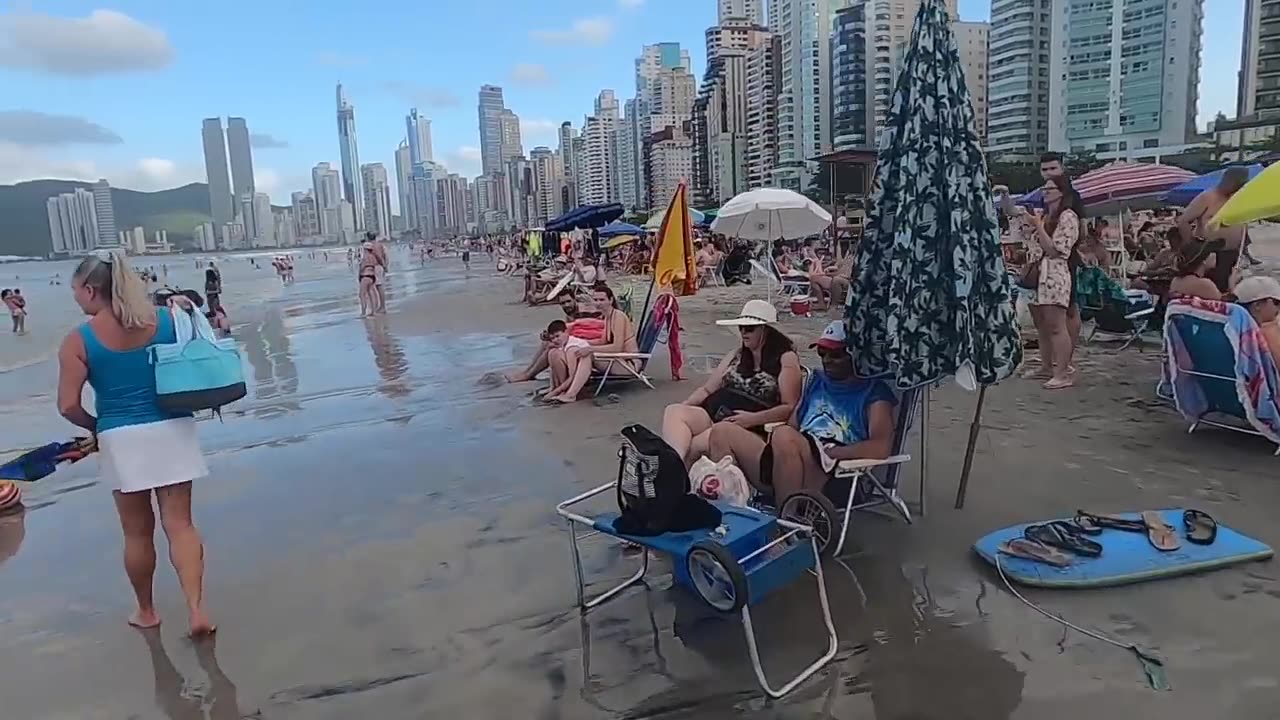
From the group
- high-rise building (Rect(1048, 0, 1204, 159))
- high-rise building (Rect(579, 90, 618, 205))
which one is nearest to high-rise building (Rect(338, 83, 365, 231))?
high-rise building (Rect(579, 90, 618, 205))

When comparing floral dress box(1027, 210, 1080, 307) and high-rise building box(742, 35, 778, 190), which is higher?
high-rise building box(742, 35, 778, 190)

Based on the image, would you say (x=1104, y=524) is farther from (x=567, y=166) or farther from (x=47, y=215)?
(x=47, y=215)

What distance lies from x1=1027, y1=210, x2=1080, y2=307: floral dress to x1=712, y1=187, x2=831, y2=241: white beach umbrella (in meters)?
A: 5.78

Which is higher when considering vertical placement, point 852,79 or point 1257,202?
point 852,79

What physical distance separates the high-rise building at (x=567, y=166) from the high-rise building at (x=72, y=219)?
63428mm

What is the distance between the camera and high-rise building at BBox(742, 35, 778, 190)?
8500 centimetres

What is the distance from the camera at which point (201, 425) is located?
7.14m

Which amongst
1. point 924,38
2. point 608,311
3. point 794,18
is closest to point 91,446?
point 924,38

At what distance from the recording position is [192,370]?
2.96m

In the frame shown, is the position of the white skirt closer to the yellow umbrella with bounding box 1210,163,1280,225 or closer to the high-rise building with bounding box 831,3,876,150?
the yellow umbrella with bounding box 1210,163,1280,225

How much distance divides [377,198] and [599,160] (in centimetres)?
8419

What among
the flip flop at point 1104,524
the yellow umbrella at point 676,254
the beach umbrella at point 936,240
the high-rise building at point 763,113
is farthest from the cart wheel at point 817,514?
the high-rise building at point 763,113

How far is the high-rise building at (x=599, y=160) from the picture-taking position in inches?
4653

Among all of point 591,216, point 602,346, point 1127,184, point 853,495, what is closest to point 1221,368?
point 853,495
